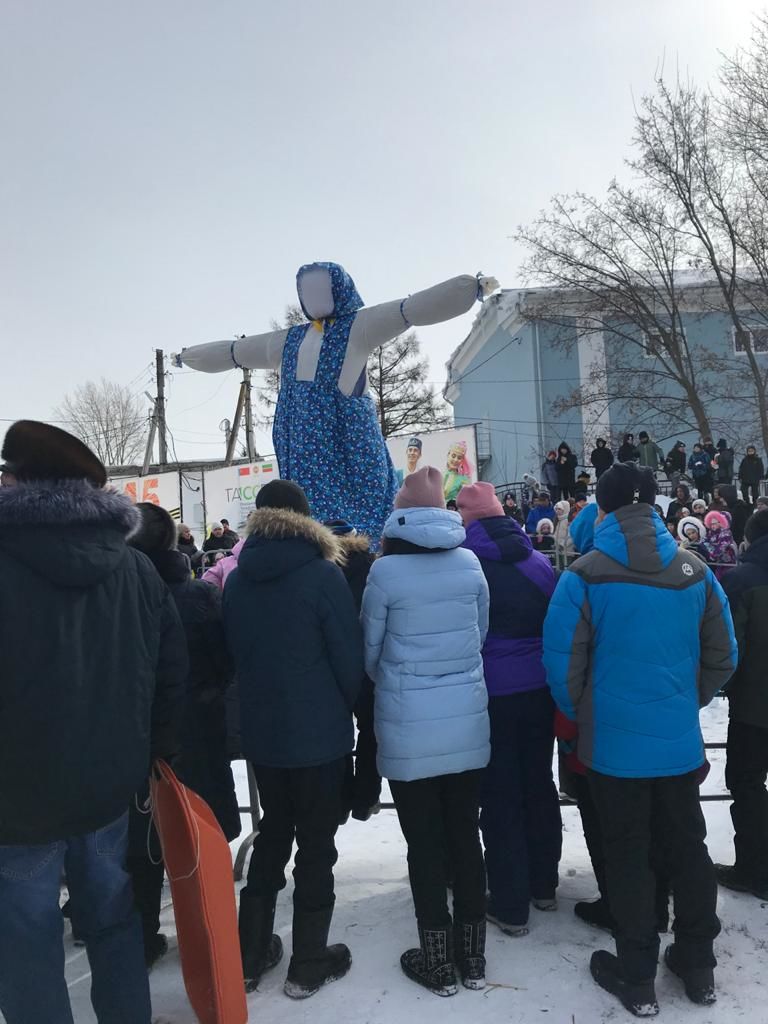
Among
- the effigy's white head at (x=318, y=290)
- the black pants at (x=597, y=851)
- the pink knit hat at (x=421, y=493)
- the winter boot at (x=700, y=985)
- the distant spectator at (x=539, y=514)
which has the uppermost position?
the effigy's white head at (x=318, y=290)

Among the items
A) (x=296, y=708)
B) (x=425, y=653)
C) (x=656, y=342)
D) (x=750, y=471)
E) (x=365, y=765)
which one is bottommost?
(x=365, y=765)

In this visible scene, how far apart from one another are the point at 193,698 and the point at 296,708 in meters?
0.52

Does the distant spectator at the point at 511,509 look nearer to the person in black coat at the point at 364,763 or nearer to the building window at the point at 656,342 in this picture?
the building window at the point at 656,342

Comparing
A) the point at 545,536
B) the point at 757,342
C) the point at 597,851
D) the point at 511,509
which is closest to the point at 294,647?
the point at 597,851

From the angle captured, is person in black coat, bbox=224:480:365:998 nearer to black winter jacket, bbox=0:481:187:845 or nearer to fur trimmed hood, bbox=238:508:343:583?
fur trimmed hood, bbox=238:508:343:583

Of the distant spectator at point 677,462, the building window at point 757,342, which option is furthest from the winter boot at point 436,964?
the building window at point 757,342

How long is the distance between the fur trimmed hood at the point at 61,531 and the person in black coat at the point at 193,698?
71cm

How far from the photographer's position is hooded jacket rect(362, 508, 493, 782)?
2926 millimetres

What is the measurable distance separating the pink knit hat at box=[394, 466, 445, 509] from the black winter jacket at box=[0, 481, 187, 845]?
1.14 meters

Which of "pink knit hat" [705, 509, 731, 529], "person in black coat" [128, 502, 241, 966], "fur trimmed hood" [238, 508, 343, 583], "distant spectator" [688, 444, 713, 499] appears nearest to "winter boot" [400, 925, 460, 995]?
"person in black coat" [128, 502, 241, 966]

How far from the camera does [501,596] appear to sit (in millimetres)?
3312

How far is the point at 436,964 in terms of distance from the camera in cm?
288

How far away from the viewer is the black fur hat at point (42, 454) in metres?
2.32

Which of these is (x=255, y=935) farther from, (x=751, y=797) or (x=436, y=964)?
(x=751, y=797)
